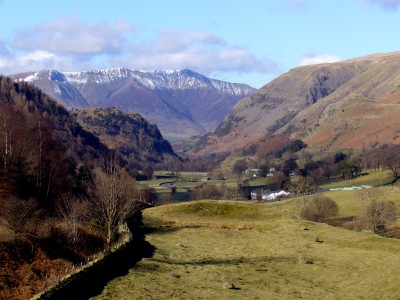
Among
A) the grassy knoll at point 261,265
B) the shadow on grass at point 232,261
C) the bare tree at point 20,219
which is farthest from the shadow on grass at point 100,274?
the bare tree at point 20,219

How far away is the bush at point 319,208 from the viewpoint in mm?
119525

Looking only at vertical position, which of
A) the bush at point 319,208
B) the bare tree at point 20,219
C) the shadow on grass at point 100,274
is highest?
the bare tree at point 20,219

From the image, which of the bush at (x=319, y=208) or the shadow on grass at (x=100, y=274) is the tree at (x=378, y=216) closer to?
the bush at (x=319, y=208)

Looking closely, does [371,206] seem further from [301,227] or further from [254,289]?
[254,289]

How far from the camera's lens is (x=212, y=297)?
3403 cm

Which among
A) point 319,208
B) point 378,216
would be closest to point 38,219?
point 378,216

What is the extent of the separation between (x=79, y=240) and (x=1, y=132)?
103 feet

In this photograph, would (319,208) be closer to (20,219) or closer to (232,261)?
(232,261)

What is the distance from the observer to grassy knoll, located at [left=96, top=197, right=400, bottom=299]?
119 feet

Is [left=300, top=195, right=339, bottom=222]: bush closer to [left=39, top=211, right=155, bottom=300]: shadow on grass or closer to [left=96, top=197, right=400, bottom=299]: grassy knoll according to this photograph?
[left=96, top=197, right=400, bottom=299]: grassy knoll

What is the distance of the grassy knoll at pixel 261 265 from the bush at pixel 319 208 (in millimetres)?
38435

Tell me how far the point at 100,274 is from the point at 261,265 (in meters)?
16.0

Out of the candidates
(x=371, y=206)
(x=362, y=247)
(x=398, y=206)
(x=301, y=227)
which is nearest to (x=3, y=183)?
(x=301, y=227)

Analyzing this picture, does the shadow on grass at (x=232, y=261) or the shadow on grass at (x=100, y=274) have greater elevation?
the shadow on grass at (x=100, y=274)
